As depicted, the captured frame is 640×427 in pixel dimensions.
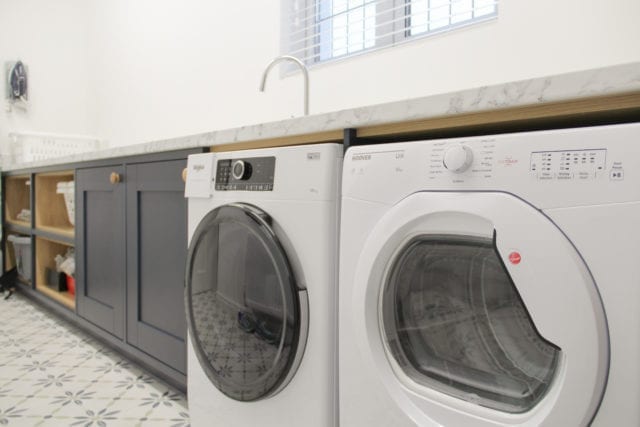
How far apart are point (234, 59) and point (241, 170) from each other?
1.51 m

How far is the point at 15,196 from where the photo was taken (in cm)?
299

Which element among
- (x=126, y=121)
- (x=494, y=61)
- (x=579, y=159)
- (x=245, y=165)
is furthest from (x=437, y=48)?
(x=126, y=121)

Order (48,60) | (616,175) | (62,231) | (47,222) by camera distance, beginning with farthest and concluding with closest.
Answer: (48,60)
(47,222)
(62,231)
(616,175)

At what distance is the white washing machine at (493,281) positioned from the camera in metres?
0.54

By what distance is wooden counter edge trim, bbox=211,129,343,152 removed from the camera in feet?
3.06

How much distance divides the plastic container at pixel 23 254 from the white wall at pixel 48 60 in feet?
3.31

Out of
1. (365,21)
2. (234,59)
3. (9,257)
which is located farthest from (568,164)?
(9,257)

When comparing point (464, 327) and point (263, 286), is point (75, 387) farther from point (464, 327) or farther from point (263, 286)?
point (464, 327)

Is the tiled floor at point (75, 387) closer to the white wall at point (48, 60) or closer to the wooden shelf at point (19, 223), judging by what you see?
the wooden shelf at point (19, 223)

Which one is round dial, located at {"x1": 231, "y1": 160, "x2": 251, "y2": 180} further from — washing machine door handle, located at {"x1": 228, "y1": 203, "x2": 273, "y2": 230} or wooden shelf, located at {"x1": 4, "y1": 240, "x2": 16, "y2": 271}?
wooden shelf, located at {"x1": 4, "y1": 240, "x2": 16, "y2": 271}

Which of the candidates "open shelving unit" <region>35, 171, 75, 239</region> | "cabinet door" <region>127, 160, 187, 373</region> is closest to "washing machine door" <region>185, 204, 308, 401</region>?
"cabinet door" <region>127, 160, 187, 373</region>

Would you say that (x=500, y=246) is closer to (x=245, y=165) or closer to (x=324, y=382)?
(x=324, y=382)

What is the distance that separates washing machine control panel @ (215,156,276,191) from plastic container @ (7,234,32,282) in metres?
2.11

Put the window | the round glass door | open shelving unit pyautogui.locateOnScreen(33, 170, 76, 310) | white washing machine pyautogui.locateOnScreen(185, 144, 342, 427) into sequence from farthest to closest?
open shelving unit pyautogui.locateOnScreen(33, 170, 76, 310) < the window < white washing machine pyautogui.locateOnScreen(185, 144, 342, 427) < the round glass door
